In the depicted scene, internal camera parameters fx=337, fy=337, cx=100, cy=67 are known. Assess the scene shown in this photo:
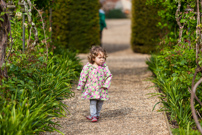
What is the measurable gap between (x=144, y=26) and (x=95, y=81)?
24.6 ft

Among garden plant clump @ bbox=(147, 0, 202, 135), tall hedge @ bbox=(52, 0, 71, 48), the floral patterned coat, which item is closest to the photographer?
garden plant clump @ bbox=(147, 0, 202, 135)

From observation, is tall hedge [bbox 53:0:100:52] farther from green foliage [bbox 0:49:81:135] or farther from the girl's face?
the girl's face

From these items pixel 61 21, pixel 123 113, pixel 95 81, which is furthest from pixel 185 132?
pixel 61 21

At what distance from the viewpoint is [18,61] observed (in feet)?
16.8

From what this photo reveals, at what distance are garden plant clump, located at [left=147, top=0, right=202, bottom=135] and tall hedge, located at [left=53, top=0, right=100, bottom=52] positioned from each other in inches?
183

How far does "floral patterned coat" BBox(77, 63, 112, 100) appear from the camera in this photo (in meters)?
4.43

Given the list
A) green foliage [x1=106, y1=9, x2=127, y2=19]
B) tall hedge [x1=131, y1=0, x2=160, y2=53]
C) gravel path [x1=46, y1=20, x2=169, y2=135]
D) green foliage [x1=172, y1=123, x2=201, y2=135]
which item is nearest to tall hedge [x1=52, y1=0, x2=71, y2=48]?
tall hedge [x1=131, y1=0, x2=160, y2=53]

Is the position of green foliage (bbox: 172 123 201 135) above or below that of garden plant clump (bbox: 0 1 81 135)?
below

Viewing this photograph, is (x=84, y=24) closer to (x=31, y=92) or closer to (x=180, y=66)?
(x=180, y=66)

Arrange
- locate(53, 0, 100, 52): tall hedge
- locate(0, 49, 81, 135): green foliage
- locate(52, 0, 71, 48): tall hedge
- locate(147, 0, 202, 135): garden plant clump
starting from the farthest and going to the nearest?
locate(53, 0, 100, 52): tall hedge → locate(52, 0, 71, 48): tall hedge → locate(147, 0, 202, 135): garden plant clump → locate(0, 49, 81, 135): green foliage

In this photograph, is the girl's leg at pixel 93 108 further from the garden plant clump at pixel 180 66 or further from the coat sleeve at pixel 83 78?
the garden plant clump at pixel 180 66

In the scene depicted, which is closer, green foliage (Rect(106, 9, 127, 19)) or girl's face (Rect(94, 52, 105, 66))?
girl's face (Rect(94, 52, 105, 66))

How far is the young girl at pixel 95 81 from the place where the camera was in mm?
4434

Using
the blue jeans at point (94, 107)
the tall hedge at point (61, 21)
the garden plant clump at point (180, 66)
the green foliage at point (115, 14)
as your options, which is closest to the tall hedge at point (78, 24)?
the tall hedge at point (61, 21)
